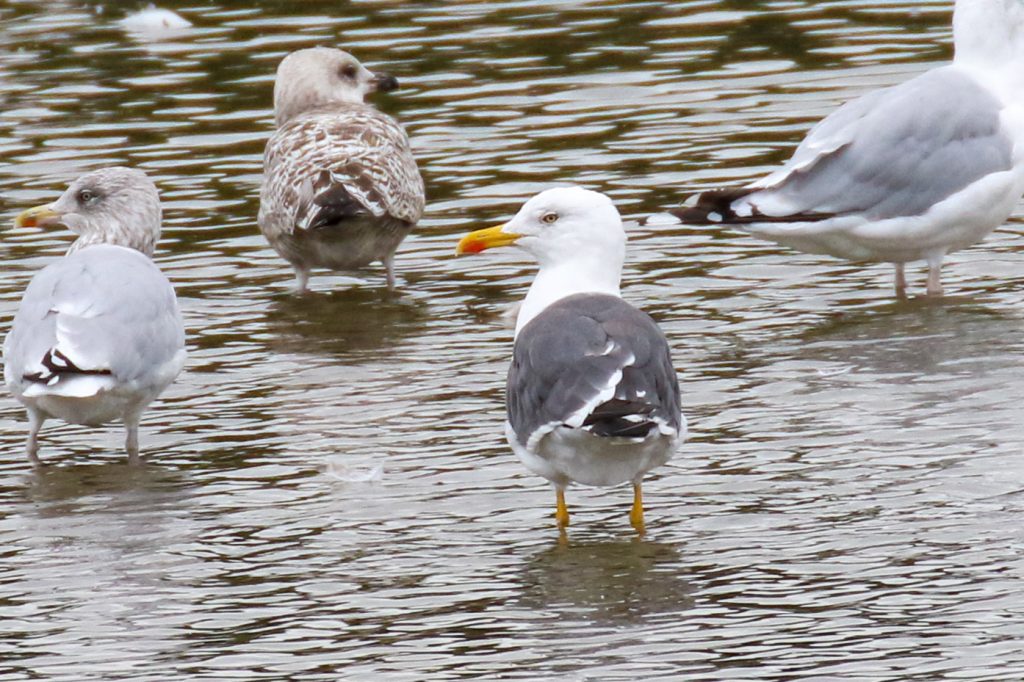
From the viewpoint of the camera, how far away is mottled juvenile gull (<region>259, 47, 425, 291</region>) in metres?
10.5

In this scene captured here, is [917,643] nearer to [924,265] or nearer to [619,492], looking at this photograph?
[619,492]

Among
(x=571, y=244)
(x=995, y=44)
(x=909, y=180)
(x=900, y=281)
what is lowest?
(x=900, y=281)

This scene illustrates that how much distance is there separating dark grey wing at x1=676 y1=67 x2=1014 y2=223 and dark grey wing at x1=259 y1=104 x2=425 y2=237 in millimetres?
1710

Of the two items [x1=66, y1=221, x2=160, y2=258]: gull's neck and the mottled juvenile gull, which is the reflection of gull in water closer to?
[x1=66, y1=221, x2=160, y2=258]: gull's neck

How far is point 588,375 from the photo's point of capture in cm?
648

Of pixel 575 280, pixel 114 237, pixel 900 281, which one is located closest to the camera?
pixel 575 280

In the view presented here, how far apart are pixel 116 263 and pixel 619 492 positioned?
2.47 metres

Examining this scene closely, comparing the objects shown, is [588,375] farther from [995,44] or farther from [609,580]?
[995,44]

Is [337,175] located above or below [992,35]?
below

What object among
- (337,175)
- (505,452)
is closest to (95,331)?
(505,452)

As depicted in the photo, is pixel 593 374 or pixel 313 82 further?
pixel 313 82

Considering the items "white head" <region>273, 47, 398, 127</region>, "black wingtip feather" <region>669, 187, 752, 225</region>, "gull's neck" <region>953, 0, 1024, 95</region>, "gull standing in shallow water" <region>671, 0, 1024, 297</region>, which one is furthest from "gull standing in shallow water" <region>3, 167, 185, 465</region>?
"gull's neck" <region>953, 0, 1024, 95</region>

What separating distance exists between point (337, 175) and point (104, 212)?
5.08 ft

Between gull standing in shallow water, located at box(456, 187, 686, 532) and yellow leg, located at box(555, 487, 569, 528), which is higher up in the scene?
gull standing in shallow water, located at box(456, 187, 686, 532)
